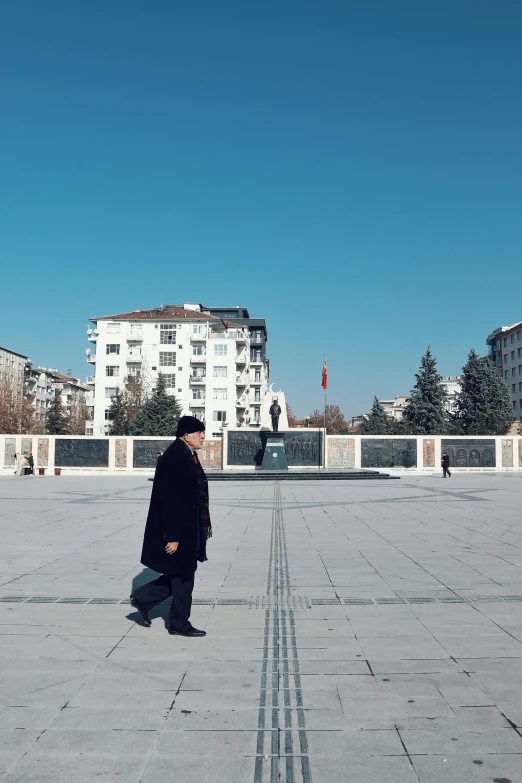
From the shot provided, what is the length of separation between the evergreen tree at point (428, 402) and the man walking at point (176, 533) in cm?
5071

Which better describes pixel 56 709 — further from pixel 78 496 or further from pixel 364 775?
pixel 78 496

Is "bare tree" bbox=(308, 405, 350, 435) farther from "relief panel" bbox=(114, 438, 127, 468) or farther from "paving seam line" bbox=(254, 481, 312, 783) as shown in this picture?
"paving seam line" bbox=(254, 481, 312, 783)

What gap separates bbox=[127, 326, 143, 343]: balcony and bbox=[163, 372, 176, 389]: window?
4055mm

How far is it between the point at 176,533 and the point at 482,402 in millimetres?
54477

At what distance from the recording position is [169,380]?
63125mm

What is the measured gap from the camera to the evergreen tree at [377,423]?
6769cm

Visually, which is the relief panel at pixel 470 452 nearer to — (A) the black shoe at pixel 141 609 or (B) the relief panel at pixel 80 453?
(B) the relief panel at pixel 80 453

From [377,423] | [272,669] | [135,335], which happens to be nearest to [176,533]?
[272,669]

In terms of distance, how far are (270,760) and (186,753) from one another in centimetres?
40

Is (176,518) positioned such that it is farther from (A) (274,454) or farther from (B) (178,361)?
(B) (178,361)

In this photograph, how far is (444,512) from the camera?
15.1 meters

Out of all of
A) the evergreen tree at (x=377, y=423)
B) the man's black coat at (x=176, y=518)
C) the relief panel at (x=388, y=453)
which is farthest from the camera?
the evergreen tree at (x=377, y=423)

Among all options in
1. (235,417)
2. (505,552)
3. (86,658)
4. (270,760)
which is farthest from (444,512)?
(235,417)

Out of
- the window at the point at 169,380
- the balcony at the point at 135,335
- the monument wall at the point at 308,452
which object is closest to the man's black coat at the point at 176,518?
the monument wall at the point at 308,452
